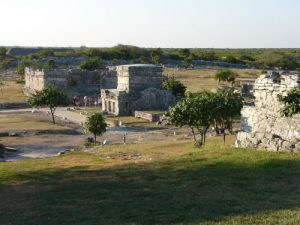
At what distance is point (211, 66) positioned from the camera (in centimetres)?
9450

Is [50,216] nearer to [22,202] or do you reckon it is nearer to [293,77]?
[22,202]

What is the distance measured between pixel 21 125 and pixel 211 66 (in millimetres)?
61602

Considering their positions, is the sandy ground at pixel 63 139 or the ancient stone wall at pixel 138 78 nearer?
the sandy ground at pixel 63 139

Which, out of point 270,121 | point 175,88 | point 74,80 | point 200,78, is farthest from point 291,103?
point 200,78

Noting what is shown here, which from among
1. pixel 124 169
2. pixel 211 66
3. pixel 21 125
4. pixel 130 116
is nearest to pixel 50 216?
pixel 124 169

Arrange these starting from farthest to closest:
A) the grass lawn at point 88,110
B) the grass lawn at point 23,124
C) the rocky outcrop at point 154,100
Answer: the grass lawn at point 88,110, the rocky outcrop at point 154,100, the grass lawn at point 23,124

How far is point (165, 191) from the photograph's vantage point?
38.2 feet

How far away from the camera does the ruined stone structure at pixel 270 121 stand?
53.4 ft

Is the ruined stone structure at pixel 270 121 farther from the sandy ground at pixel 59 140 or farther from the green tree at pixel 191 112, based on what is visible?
the sandy ground at pixel 59 140

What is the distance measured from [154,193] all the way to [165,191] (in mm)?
277

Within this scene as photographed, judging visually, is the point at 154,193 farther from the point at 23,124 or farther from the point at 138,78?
the point at 138,78

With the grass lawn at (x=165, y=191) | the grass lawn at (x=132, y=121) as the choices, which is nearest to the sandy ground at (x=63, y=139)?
the grass lawn at (x=132, y=121)

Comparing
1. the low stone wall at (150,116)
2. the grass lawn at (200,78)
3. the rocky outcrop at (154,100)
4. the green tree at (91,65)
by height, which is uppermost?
the green tree at (91,65)

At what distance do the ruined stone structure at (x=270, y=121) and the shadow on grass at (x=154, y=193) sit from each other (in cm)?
236
